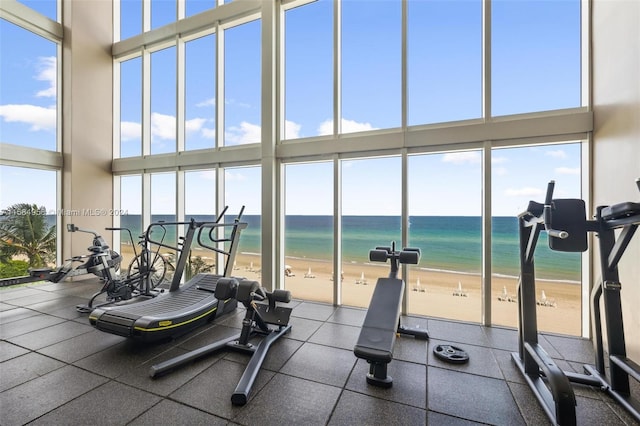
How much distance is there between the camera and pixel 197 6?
5773 mm

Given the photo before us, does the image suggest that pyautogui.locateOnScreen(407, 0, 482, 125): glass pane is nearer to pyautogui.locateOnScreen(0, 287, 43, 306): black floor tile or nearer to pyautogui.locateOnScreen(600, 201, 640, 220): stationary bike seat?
pyautogui.locateOnScreen(600, 201, 640, 220): stationary bike seat

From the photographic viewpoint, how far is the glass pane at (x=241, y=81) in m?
5.38

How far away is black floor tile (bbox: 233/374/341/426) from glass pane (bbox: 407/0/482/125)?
3.68m

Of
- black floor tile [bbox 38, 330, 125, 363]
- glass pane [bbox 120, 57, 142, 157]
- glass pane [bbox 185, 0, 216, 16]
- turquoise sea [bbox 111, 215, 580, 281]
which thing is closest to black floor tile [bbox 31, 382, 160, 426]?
black floor tile [bbox 38, 330, 125, 363]

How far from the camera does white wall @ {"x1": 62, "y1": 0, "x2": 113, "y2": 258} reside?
5945 millimetres

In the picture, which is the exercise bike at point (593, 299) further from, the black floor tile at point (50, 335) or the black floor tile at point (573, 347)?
the black floor tile at point (50, 335)

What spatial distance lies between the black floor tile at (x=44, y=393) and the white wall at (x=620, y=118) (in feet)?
15.9

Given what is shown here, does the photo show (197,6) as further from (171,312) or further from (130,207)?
(171,312)

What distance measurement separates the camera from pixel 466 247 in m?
13.5

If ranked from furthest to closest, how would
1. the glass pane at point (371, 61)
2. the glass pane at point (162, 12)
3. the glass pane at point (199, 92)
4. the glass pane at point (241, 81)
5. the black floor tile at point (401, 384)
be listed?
the glass pane at point (162, 12)
the glass pane at point (199, 92)
the glass pane at point (241, 81)
the glass pane at point (371, 61)
the black floor tile at point (401, 384)

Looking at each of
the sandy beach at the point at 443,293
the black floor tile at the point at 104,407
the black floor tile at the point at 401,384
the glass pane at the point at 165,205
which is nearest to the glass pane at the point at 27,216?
the sandy beach at the point at 443,293

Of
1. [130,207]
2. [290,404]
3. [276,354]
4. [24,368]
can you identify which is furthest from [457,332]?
[130,207]

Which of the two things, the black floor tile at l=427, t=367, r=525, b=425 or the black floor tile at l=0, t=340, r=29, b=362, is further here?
the black floor tile at l=0, t=340, r=29, b=362

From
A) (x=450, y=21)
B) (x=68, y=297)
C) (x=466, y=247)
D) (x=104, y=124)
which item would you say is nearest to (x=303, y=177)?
(x=450, y=21)
